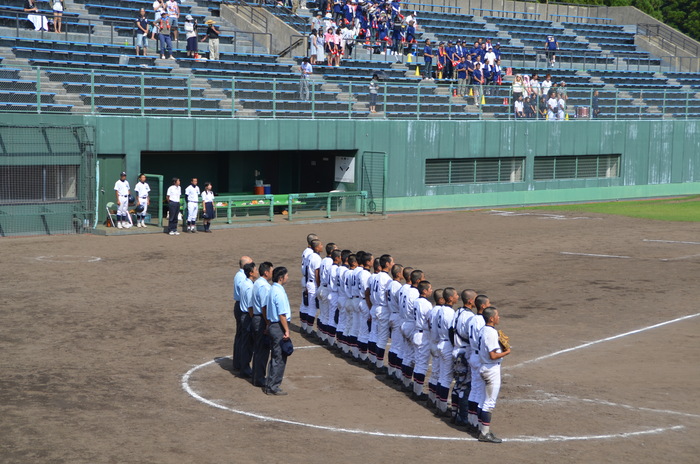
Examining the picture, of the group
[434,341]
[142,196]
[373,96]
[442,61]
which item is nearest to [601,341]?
[434,341]

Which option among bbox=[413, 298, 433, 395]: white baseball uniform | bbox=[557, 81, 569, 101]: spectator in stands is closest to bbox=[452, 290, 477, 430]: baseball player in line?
bbox=[413, 298, 433, 395]: white baseball uniform

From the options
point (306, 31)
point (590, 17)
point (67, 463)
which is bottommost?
point (67, 463)

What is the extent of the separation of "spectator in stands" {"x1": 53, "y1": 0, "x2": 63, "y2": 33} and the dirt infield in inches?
436

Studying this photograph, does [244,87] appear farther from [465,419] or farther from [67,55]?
[465,419]

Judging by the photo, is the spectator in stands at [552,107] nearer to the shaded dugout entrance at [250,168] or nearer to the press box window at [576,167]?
the press box window at [576,167]

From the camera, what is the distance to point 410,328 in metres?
12.8

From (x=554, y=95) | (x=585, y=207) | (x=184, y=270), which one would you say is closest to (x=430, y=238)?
(x=184, y=270)

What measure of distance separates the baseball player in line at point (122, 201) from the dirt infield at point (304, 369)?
234cm

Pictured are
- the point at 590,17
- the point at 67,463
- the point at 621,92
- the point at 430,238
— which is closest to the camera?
the point at 67,463

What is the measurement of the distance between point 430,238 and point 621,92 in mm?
20838

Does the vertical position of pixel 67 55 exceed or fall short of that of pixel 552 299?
it exceeds it

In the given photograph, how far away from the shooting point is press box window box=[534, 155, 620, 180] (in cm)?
4178

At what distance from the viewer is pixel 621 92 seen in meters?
44.6

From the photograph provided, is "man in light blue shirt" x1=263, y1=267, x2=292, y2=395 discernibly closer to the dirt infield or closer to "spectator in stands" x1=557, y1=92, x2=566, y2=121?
the dirt infield
